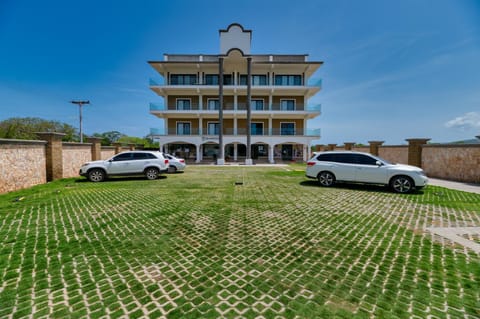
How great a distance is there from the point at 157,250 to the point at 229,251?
1.28 metres

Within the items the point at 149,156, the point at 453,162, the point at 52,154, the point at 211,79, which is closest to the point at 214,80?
the point at 211,79

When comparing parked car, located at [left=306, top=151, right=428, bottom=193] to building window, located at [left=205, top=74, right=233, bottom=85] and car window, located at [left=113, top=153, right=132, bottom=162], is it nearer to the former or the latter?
car window, located at [left=113, top=153, right=132, bottom=162]

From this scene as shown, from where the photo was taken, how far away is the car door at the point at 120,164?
11297mm

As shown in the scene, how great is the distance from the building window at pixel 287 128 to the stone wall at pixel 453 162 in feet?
47.8

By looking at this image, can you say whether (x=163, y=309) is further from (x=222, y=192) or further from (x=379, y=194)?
(x=379, y=194)

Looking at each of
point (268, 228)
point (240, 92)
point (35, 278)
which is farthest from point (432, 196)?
point (240, 92)

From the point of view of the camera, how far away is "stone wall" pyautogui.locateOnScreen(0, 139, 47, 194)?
835 centimetres

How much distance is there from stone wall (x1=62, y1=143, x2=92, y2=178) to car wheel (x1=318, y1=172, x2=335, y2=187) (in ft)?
46.3

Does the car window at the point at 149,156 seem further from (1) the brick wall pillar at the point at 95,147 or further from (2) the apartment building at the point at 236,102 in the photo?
(2) the apartment building at the point at 236,102

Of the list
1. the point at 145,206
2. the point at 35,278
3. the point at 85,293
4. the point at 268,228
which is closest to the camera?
the point at 85,293

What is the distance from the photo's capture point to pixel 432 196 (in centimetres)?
792

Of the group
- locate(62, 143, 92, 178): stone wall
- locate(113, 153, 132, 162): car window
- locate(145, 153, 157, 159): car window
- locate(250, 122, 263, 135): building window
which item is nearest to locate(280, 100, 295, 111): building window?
locate(250, 122, 263, 135): building window

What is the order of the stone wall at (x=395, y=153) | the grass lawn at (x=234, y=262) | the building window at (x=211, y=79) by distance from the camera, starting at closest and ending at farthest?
the grass lawn at (x=234, y=262), the stone wall at (x=395, y=153), the building window at (x=211, y=79)

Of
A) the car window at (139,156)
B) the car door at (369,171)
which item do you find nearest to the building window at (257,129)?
the car window at (139,156)
